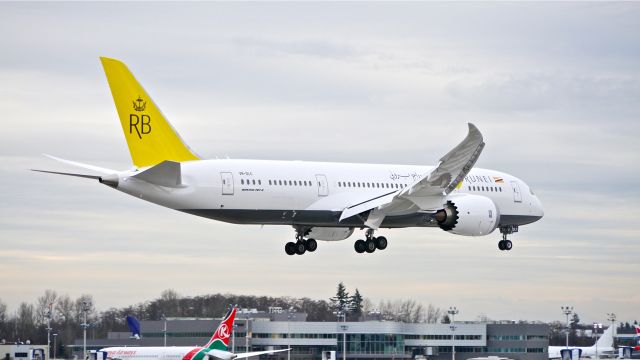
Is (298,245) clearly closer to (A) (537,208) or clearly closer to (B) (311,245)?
(B) (311,245)

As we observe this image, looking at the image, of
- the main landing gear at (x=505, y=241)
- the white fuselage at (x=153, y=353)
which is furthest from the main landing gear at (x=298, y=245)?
the white fuselage at (x=153, y=353)

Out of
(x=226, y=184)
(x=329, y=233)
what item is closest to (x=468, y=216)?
(x=329, y=233)

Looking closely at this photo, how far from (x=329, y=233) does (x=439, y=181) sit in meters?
8.48

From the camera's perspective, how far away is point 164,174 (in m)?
53.6

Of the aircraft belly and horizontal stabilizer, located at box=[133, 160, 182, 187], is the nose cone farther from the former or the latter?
horizontal stabilizer, located at box=[133, 160, 182, 187]

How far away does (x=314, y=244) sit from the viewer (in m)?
63.5

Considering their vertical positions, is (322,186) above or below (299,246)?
above

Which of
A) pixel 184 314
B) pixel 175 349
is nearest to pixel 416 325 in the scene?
pixel 184 314

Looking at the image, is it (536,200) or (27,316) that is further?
(27,316)

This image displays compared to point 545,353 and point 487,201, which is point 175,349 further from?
point 545,353

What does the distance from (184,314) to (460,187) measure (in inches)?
3600

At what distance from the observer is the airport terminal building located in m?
124

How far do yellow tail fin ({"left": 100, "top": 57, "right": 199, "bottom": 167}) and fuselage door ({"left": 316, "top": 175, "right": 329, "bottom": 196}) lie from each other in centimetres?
683

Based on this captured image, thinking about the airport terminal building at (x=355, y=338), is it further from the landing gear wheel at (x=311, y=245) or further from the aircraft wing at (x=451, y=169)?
the aircraft wing at (x=451, y=169)
